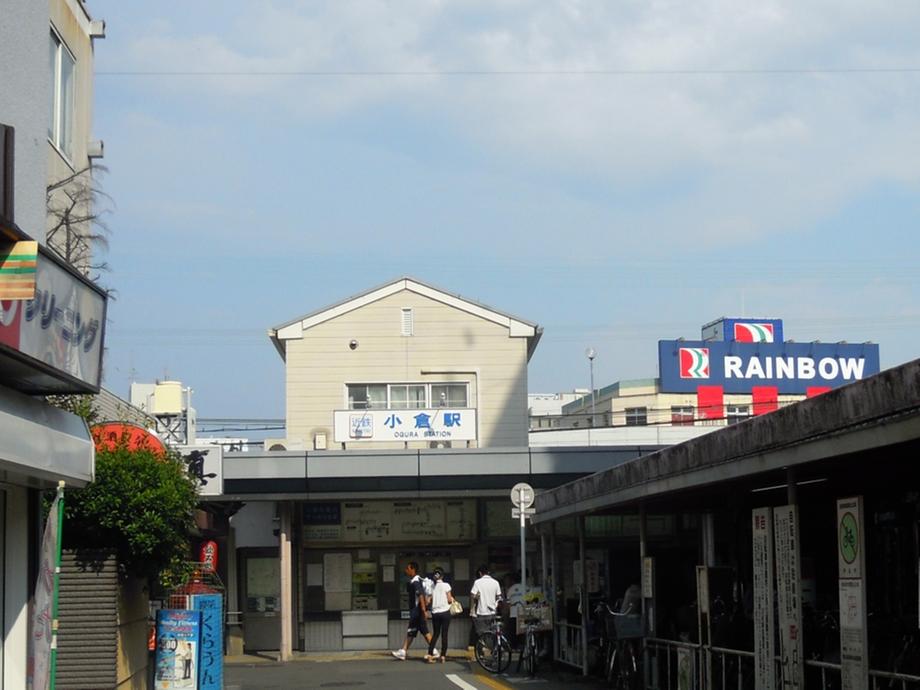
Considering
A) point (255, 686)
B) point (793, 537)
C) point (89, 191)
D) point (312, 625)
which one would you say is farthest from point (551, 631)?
point (793, 537)

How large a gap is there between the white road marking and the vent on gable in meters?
17.2

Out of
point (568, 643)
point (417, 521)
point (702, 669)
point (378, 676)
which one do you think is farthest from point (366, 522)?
point (702, 669)

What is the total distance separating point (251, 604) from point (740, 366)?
1951 inches

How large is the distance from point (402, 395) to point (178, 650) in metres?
23.6

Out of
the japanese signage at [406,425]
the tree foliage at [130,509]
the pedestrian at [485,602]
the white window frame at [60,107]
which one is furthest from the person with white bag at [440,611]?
the tree foliage at [130,509]

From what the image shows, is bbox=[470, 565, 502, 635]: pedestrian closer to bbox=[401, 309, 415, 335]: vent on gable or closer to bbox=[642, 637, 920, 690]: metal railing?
bbox=[642, 637, 920, 690]: metal railing

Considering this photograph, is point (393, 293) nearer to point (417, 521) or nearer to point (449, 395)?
point (449, 395)

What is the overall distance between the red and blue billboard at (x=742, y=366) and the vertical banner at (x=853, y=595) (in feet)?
211

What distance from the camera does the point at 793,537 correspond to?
38.7ft

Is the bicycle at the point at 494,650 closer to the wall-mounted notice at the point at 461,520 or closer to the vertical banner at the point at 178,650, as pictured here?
the wall-mounted notice at the point at 461,520

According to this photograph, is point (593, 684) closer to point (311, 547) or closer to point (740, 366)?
point (311, 547)

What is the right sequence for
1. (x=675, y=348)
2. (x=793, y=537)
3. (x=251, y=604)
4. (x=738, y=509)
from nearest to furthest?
(x=793, y=537) < (x=738, y=509) < (x=251, y=604) < (x=675, y=348)

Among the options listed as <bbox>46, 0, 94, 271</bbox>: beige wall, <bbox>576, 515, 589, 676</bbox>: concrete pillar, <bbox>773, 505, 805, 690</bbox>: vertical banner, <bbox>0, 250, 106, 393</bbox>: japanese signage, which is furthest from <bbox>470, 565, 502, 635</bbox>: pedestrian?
<bbox>0, 250, 106, 393</bbox>: japanese signage

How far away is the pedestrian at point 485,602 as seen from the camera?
24.5 meters
